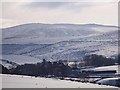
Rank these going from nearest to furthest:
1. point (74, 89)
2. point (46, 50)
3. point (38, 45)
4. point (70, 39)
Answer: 1. point (74, 89)
2. point (46, 50)
3. point (38, 45)
4. point (70, 39)

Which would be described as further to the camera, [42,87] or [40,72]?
[40,72]

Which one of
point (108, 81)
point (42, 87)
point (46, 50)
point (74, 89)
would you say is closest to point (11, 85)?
point (42, 87)

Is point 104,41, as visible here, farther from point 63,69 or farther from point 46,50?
point 63,69

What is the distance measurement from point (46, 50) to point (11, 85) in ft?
71.1

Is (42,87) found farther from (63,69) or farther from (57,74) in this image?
(63,69)

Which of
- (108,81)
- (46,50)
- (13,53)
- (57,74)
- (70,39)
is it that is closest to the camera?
(108,81)

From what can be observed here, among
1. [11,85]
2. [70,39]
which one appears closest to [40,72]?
[11,85]

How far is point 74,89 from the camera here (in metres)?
7.45

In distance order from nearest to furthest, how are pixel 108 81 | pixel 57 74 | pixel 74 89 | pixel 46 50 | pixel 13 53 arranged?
pixel 74 89 < pixel 108 81 < pixel 57 74 < pixel 13 53 < pixel 46 50

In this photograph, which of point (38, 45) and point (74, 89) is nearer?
point (74, 89)

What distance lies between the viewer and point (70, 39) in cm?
3509

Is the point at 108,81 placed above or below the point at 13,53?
above

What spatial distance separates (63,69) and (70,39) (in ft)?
67.4

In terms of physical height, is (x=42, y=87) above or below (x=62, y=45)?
above
